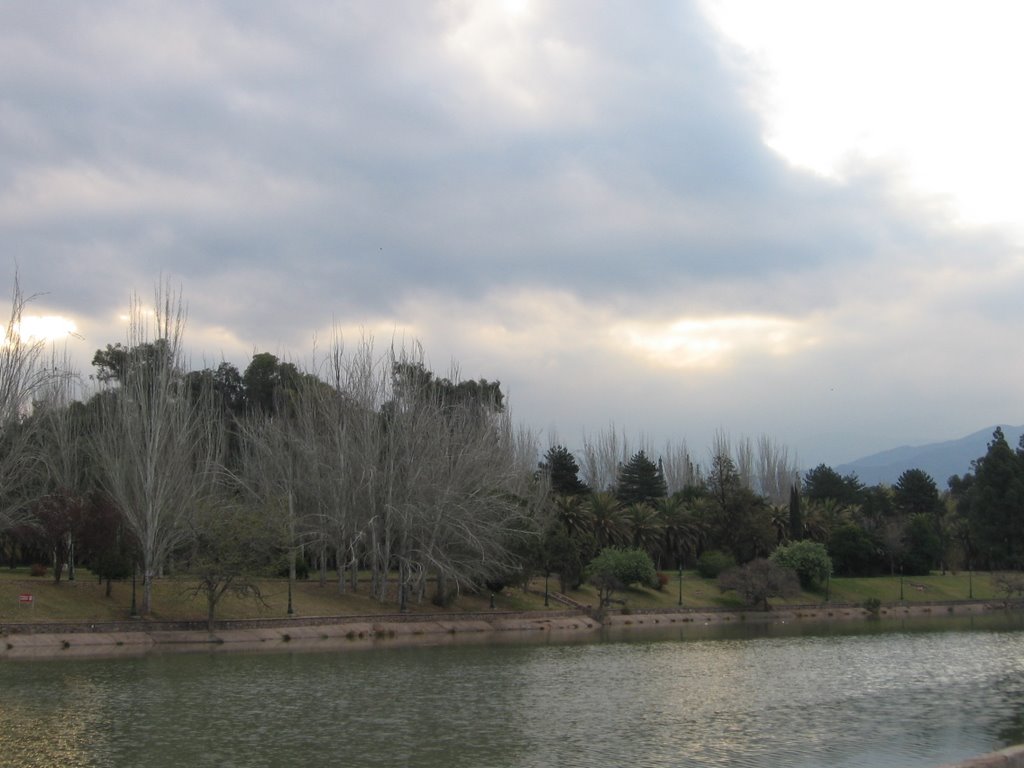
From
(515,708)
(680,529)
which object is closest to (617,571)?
(680,529)

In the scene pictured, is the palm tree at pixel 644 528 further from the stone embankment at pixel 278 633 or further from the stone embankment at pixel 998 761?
the stone embankment at pixel 998 761

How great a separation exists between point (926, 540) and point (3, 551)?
73052 millimetres

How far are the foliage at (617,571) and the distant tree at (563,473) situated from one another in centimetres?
1580

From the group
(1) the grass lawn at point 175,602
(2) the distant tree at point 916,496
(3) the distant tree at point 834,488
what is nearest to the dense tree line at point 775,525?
(2) the distant tree at point 916,496

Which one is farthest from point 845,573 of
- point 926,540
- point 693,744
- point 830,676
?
point 693,744

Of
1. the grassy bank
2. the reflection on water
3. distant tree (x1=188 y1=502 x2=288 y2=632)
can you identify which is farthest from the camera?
distant tree (x1=188 y1=502 x2=288 y2=632)

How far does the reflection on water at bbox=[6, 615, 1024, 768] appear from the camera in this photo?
20031 millimetres

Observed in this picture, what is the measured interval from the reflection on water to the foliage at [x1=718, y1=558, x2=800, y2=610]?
2676 cm

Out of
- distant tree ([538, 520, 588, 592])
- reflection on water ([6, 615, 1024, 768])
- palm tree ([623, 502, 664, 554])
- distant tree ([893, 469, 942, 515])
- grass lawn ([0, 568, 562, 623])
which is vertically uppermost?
distant tree ([893, 469, 942, 515])

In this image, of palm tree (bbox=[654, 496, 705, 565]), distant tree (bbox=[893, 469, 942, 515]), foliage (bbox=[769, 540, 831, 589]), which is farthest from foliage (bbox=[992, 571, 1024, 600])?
distant tree (bbox=[893, 469, 942, 515])

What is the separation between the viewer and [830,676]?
33.7 metres

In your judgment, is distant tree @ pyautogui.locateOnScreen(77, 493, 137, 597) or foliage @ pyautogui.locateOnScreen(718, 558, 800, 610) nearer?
distant tree @ pyautogui.locateOnScreen(77, 493, 137, 597)

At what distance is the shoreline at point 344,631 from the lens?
134 feet

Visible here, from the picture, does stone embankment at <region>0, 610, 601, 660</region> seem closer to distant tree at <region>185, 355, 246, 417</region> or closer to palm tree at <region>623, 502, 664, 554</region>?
palm tree at <region>623, 502, 664, 554</region>
